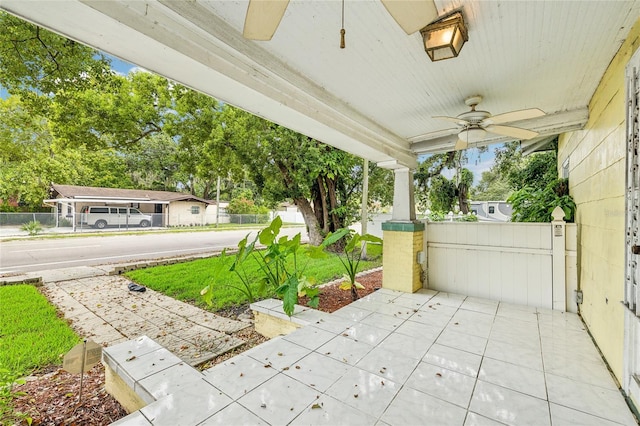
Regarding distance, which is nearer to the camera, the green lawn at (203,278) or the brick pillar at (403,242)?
the brick pillar at (403,242)

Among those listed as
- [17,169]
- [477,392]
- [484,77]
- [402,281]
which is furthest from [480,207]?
[17,169]

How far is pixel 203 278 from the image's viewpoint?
5547mm

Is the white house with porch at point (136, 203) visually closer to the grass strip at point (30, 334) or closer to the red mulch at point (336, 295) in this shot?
the grass strip at point (30, 334)

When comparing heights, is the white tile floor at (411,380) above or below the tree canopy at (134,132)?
below

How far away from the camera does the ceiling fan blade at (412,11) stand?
1051mm

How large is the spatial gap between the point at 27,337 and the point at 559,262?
6327 millimetres

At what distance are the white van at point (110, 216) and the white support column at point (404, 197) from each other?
13558mm

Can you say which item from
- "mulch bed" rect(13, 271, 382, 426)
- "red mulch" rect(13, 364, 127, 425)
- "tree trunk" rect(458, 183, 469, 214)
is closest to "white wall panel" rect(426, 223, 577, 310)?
"mulch bed" rect(13, 271, 382, 426)

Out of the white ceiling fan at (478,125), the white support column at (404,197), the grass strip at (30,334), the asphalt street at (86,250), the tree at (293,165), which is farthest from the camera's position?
the tree at (293,165)

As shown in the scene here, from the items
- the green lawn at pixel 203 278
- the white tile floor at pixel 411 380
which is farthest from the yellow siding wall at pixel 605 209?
the green lawn at pixel 203 278

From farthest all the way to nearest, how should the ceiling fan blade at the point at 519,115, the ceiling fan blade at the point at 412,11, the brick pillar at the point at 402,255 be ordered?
1. the brick pillar at the point at 402,255
2. the ceiling fan blade at the point at 519,115
3. the ceiling fan blade at the point at 412,11

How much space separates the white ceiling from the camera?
1.44 m

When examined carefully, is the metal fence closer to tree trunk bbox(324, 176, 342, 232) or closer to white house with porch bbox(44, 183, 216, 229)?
white house with porch bbox(44, 183, 216, 229)

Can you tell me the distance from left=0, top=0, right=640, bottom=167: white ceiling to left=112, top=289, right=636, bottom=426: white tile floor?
2089 mm
